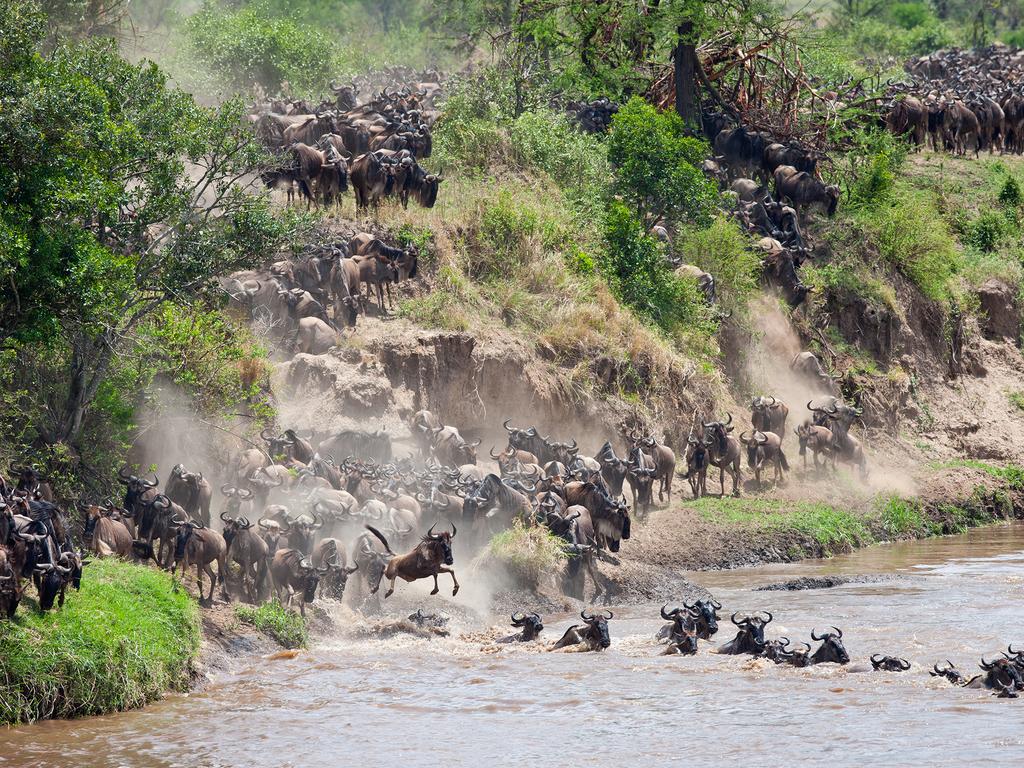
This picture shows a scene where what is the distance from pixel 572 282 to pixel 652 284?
2.24 meters

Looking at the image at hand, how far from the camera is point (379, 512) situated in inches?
758

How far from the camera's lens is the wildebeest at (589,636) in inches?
639

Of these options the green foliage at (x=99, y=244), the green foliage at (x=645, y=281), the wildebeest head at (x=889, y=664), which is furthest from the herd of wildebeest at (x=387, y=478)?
the green foliage at (x=99, y=244)

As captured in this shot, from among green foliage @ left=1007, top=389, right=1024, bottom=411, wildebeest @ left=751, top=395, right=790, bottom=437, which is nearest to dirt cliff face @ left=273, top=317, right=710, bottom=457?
wildebeest @ left=751, top=395, right=790, bottom=437

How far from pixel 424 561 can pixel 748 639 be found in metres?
3.86

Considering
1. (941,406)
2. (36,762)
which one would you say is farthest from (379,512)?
(941,406)

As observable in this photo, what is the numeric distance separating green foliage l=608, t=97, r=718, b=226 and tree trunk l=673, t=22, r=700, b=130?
4.94m

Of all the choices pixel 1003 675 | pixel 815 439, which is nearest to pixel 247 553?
pixel 1003 675

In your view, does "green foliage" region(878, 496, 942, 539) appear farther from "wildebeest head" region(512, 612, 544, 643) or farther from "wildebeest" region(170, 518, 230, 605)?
"wildebeest" region(170, 518, 230, 605)

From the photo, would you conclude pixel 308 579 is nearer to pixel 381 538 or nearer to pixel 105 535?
pixel 381 538

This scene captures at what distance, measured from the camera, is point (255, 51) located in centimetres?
3922

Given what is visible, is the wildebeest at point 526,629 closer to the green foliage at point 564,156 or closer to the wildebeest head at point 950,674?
the wildebeest head at point 950,674

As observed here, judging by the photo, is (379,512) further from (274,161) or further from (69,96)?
(69,96)

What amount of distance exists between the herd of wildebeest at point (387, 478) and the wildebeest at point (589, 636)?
3 cm
